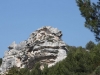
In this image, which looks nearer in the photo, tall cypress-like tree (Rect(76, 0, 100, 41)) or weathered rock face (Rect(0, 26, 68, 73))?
tall cypress-like tree (Rect(76, 0, 100, 41))

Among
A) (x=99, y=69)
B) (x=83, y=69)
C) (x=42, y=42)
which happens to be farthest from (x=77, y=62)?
(x=42, y=42)

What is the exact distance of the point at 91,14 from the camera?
9258mm

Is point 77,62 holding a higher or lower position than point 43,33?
lower

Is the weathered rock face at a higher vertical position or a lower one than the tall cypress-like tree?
higher

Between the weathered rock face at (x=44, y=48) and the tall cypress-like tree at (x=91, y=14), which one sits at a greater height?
the weathered rock face at (x=44, y=48)

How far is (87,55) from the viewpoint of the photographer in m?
22.7

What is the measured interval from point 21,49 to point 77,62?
13.4 meters

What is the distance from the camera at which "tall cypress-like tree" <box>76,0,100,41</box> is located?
898cm

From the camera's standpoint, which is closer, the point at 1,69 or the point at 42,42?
the point at 42,42

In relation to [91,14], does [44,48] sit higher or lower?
higher

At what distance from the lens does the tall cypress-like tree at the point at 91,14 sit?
8.98m

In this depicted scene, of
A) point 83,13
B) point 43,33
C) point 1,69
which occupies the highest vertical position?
point 43,33

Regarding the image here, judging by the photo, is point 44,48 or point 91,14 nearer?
point 91,14

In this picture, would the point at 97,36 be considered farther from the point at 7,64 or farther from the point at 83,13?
the point at 7,64
